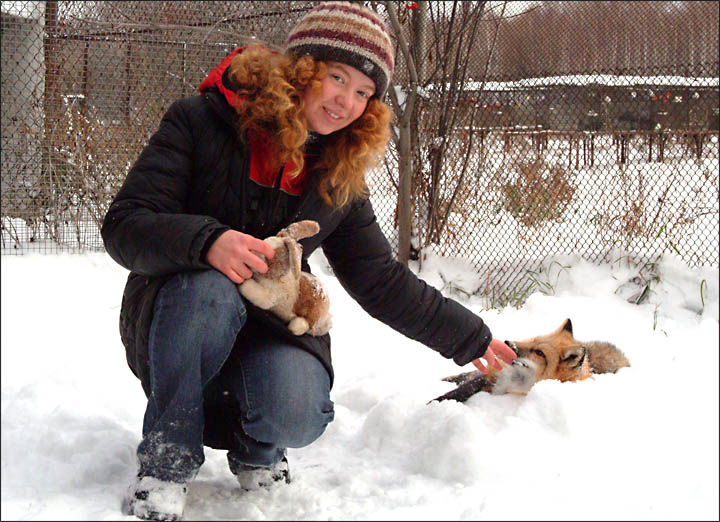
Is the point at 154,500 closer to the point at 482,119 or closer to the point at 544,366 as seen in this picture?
the point at 544,366

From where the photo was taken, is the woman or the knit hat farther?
the knit hat

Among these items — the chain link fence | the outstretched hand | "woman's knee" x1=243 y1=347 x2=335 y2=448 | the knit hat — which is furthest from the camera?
the chain link fence

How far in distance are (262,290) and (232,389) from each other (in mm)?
354

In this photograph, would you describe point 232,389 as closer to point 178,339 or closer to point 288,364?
point 288,364

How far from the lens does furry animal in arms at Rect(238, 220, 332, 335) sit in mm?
1850

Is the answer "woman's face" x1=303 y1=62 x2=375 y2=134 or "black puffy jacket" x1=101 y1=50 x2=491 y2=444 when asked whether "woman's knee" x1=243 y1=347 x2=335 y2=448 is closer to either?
"black puffy jacket" x1=101 y1=50 x2=491 y2=444

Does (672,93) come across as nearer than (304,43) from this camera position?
No

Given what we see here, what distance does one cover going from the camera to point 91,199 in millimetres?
5113

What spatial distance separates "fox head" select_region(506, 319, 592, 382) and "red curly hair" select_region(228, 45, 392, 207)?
4.09 ft

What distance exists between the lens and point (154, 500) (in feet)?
5.50

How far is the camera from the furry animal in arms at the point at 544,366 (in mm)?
2662

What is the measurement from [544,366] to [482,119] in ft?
9.73

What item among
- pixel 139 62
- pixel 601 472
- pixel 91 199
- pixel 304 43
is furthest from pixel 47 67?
pixel 601 472

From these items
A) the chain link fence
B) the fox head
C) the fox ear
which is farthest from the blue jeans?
the chain link fence
